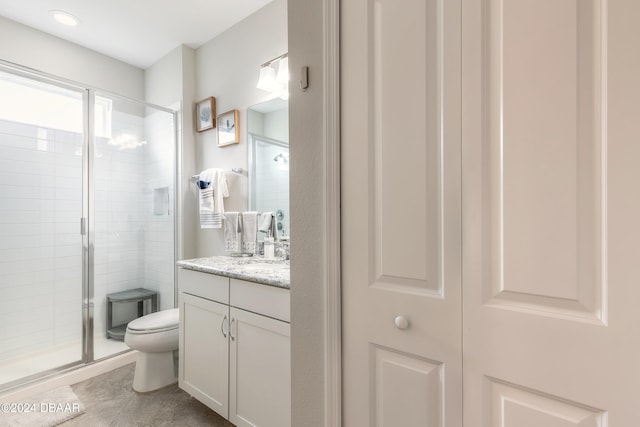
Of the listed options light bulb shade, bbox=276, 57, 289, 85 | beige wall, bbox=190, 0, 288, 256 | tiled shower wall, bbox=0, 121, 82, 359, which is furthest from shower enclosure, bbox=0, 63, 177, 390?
light bulb shade, bbox=276, 57, 289, 85

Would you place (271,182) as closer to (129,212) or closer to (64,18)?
(129,212)

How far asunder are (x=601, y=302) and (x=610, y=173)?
0.25 meters

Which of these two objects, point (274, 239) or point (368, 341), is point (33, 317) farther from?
point (368, 341)

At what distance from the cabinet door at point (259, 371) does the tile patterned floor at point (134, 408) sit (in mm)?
379

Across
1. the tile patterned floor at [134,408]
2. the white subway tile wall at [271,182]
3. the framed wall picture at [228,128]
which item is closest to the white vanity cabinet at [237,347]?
the tile patterned floor at [134,408]

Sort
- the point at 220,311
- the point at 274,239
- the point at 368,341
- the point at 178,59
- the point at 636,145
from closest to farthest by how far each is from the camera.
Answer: the point at 636,145
the point at 368,341
the point at 220,311
the point at 274,239
the point at 178,59

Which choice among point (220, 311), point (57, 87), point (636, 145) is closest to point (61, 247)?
point (57, 87)

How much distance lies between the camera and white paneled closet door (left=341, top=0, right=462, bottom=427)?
77 cm

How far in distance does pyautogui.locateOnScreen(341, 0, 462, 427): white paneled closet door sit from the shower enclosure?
2.36 meters

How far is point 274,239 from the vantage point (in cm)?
212

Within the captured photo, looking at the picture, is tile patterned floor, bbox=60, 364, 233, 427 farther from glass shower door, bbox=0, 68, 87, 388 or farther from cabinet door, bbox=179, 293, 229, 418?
glass shower door, bbox=0, 68, 87, 388

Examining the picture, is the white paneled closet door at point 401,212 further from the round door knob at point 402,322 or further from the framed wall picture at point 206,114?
the framed wall picture at point 206,114

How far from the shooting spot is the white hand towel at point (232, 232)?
222cm

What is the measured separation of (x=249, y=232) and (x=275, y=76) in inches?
42.6
